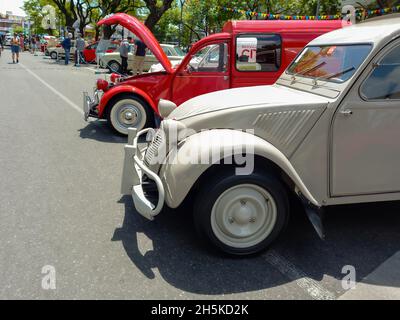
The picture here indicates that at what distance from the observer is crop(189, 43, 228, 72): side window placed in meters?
6.41

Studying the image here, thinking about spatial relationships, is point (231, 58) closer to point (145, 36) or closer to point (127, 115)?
point (145, 36)

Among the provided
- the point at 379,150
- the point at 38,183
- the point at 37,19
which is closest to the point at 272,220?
the point at 379,150

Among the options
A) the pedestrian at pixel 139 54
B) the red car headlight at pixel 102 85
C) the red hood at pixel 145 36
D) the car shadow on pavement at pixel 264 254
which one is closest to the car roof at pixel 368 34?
the car shadow on pavement at pixel 264 254

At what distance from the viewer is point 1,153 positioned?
555 centimetres

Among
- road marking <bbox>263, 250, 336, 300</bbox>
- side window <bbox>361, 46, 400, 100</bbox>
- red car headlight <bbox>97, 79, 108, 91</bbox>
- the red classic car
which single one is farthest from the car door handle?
red car headlight <bbox>97, 79, 108, 91</bbox>

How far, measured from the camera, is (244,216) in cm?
297

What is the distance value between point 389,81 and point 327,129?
0.67 metres

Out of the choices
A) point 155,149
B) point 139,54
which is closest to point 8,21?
point 139,54

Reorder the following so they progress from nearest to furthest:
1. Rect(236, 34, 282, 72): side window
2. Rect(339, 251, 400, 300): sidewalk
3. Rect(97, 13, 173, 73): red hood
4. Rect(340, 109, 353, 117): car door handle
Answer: Rect(339, 251, 400, 300): sidewalk → Rect(340, 109, 353, 117): car door handle → Rect(236, 34, 282, 72): side window → Rect(97, 13, 173, 73): red hood

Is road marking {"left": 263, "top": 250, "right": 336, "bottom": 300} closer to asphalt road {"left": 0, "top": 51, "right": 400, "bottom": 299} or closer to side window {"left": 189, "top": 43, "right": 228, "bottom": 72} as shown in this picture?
asphalt road {"left": 0, "top": 51, "right": 400, "bottom": 299}

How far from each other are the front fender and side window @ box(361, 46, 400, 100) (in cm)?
92
